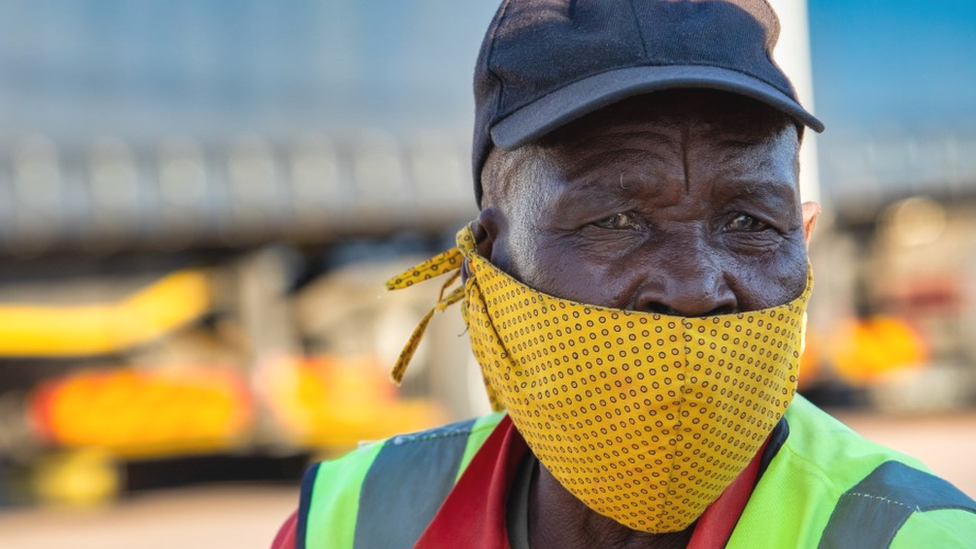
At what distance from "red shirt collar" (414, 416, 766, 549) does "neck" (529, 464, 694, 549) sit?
64 mm

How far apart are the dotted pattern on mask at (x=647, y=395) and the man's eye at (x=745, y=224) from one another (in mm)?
131

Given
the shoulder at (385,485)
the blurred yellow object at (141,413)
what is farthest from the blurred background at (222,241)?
the shoulder at (385,485)

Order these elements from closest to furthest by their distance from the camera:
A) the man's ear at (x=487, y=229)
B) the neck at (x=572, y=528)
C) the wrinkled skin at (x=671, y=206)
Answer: the wrinkled skin at (x=671, y=206) < the neck at (x=572, y=528) < the man's ear at (x=487, y=229)

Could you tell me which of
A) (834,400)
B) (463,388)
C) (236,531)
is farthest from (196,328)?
(834,400)

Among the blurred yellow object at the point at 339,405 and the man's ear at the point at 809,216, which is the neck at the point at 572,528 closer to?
the man's ear at the point at 809,216

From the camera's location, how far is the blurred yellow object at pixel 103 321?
12.2 meters

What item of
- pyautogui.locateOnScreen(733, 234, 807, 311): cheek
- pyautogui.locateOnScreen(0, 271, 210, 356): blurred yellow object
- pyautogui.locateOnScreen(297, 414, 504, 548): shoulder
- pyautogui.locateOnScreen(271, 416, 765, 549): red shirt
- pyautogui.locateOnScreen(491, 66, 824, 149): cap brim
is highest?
pyautogui.locateOnScreen(491, 66, 824, 149): cap brim

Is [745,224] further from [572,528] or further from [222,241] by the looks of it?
[222,241]

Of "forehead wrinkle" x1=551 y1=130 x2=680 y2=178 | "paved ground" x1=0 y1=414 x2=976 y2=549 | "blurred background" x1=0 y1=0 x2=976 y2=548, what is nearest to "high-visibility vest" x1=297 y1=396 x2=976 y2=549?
"forehead wrinkle" x1=551 y1=130 x2=680 y2=178

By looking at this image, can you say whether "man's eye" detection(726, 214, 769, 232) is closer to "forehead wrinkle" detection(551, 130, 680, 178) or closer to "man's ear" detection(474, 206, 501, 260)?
"forehead wrinkle" detection(551, 130, 680, 178)

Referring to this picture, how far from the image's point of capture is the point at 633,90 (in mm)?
1842

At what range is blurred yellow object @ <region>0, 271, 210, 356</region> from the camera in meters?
12.2

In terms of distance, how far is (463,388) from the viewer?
12719 millimetres

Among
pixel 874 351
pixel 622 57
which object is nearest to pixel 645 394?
pixel 622 57
